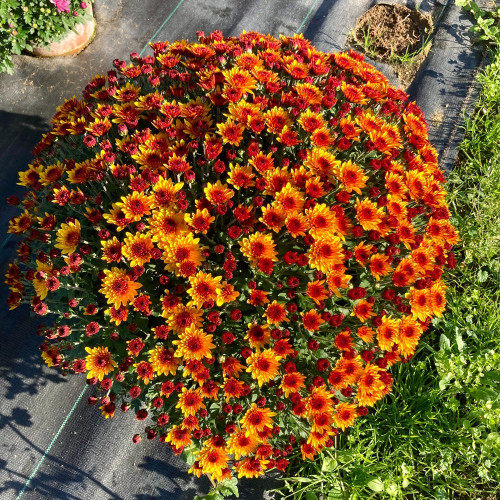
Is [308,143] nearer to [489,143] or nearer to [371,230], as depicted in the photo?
[371,230]

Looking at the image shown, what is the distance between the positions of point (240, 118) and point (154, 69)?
2.71ft

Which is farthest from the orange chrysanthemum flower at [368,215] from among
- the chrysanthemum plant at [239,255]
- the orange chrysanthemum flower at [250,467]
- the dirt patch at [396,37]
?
the dirt patch at [396,37]

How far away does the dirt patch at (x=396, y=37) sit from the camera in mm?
4453

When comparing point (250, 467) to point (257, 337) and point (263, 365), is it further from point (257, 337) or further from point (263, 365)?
point (257, 337)

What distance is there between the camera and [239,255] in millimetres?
2223

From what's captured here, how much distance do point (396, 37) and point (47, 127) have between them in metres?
3.69

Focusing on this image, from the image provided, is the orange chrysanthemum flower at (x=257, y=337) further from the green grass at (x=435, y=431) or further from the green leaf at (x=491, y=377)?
the green leaf at (x=491, y=377)

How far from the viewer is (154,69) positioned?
8.69ft

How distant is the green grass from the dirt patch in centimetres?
247

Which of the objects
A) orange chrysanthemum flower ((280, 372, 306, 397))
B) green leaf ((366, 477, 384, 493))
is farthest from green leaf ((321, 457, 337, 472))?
orange chrysanthemum flower ((280, 372, 306, 397))

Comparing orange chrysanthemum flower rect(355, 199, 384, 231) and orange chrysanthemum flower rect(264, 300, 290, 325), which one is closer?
orange chrysanthemum flower rect(264, 300, 290, 325)

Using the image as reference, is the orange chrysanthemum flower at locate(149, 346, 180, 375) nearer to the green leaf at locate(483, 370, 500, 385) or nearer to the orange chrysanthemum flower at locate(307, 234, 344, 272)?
the orange chrysanthemum flower at locate(307, 234, 344, 272)

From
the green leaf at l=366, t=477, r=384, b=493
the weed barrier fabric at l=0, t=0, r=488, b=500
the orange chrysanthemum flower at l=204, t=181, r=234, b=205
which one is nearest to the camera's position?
the orange chrysanthemum flower at l=204, t=181, r=234, b=205

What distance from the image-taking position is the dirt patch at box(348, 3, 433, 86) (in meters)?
4.45
